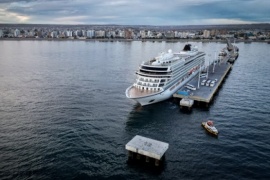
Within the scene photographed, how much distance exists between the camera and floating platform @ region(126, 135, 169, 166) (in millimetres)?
40219

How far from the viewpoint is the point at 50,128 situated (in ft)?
176

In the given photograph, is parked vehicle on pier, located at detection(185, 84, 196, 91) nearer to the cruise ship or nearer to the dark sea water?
the cruise ship

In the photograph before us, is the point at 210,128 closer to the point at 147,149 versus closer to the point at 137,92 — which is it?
the point at 147,149

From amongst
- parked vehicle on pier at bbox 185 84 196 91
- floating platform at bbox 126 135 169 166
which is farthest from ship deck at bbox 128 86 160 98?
floating platform at bbox 126 135 169 166

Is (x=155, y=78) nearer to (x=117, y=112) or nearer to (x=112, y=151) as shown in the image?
(x=117, y=112)

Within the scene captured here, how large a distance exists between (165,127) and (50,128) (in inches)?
1034

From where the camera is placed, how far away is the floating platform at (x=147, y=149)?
40219 mm

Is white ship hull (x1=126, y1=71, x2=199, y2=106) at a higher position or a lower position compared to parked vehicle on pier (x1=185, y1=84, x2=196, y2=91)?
lower

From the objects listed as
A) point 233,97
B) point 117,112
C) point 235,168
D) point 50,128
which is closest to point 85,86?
point 117,112

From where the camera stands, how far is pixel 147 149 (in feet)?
135

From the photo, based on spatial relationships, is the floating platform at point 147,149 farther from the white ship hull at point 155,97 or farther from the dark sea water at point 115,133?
the white ship hull at point 155,97

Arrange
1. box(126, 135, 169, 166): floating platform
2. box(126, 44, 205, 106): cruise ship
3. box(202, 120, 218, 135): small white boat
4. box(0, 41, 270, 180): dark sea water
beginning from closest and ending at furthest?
1. box(0, 41, 270, 180): dark sea water
2. box(126, 135, 169, 166): floating platform
3. box(202, 120, 218, 135): small white boat
4. box(126, 44, 205, 106): cruise ship

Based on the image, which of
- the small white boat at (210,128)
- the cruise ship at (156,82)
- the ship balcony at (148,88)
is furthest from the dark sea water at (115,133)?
the ship balcony at (148,88)

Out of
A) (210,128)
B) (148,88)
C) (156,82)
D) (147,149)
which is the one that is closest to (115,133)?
(147,149)
